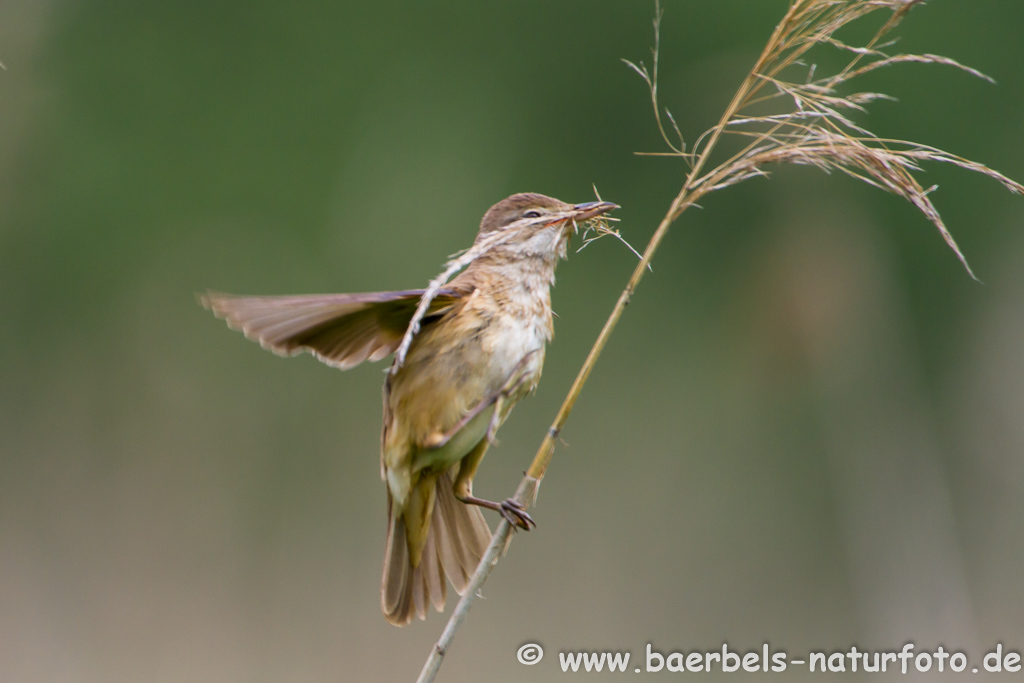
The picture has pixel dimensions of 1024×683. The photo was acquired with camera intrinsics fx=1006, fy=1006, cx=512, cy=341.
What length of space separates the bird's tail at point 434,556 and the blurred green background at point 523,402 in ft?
9.10

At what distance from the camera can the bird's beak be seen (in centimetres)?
288

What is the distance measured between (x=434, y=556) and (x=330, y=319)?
3.03 ft

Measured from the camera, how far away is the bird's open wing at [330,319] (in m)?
2.25

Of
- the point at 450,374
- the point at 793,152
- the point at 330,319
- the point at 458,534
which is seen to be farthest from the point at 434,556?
the point at 793,152

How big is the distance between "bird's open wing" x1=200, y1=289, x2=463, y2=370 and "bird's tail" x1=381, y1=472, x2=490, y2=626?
0.50 meters

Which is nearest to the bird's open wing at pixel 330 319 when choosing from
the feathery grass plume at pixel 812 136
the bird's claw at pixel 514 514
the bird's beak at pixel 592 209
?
the bird's beak at pixel 592 209

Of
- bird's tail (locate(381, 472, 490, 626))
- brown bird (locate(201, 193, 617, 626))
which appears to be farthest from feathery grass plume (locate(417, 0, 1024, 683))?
bird's tail (locate(381, 472, 490, 626))

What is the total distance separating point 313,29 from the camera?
9.54 meters

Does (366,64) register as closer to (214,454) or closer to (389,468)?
(214,454)

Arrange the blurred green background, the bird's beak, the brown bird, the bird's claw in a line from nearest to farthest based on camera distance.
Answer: the bird's claw, the brown bird, the bird's beak, the blurred green background

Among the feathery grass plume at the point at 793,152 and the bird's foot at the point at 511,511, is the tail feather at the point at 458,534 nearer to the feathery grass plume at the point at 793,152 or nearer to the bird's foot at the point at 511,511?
the bird's foot at the point at 511,511

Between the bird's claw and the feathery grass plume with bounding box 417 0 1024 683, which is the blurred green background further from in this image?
the feathery grass plume with bounding box 417 0 1024 683

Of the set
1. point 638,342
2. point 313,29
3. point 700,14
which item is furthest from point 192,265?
point 700,14

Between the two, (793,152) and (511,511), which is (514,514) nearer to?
(511,511)
